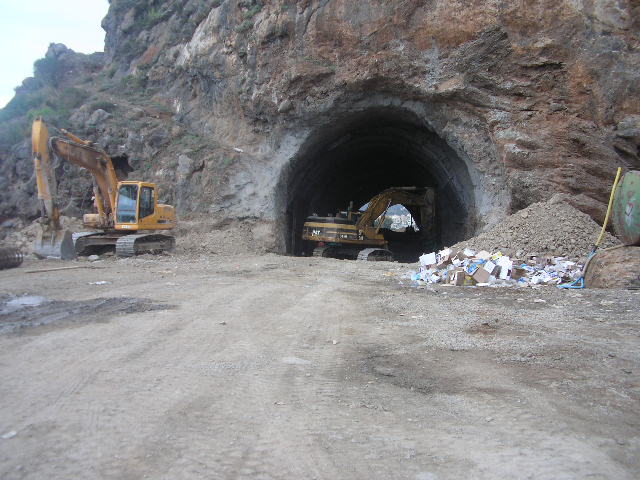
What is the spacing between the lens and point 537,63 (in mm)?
12812

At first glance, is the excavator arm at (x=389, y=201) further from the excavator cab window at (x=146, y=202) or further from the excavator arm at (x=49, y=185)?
the excavator arm at (x=49, y=185)

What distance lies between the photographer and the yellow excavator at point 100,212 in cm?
1220

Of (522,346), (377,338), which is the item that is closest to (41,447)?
(377,338)

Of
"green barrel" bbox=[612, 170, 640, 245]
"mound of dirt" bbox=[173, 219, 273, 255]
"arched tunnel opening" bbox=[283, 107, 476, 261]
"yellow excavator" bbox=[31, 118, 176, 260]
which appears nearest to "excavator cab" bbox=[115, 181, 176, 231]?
"yellow excavator" bbox=[31, 118, 176, 260]

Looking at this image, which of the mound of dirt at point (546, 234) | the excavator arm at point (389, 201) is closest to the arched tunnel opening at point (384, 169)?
the excavator arm at point (389, 201)

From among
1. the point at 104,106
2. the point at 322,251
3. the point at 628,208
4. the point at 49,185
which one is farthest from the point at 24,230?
the point at 628,208

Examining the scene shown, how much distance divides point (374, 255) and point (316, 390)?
13047 mm

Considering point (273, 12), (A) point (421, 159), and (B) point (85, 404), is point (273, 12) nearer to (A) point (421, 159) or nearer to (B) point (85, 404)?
(A) point (421, 159)

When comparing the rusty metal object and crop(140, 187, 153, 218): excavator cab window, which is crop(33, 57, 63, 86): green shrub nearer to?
crop(140, 187, 153, 218): excavator cab window

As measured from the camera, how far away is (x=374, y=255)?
1616cm

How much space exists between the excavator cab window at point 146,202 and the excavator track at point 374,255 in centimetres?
658

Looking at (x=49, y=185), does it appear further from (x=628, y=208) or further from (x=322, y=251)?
(x=628, y=208)

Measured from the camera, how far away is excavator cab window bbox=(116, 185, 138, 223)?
13.8 metres

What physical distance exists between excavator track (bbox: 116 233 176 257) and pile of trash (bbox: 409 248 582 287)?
7.56m
